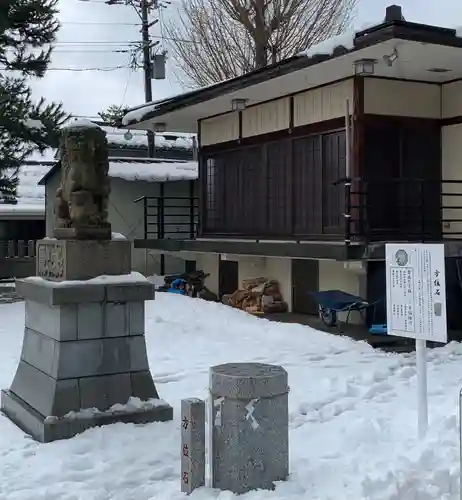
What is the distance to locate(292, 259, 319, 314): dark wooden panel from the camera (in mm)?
13352

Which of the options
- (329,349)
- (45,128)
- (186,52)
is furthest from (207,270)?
(186,52)

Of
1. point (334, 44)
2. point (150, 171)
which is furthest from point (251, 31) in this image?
point (334, 44)

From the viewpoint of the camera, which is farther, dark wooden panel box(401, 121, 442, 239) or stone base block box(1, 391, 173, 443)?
dark wooden panel box(401, 121, 442, 239)

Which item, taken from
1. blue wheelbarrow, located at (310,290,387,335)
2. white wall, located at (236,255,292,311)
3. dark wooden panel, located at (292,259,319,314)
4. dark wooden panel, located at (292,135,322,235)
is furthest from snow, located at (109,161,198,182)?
blue wheelbarrow, located at (310,290,387,335)

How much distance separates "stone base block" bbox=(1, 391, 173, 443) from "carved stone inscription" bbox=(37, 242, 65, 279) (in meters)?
1.21

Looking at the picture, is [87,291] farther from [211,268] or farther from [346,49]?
[211,268]

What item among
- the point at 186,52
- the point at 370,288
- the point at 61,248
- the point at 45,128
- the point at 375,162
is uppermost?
the point at 186,52

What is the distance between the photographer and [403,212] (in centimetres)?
1234

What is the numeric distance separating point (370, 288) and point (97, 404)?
20.6 feet

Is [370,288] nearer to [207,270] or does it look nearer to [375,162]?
Answer: [375,162]

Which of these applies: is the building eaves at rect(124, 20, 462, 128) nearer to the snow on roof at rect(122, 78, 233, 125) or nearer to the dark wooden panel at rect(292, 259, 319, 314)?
the snow on roof at rect(122, 78, 233, 125)

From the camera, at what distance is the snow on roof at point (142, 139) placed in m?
26.0

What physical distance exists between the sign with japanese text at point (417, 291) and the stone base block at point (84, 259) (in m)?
2.39

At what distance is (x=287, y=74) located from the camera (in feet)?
38.3
